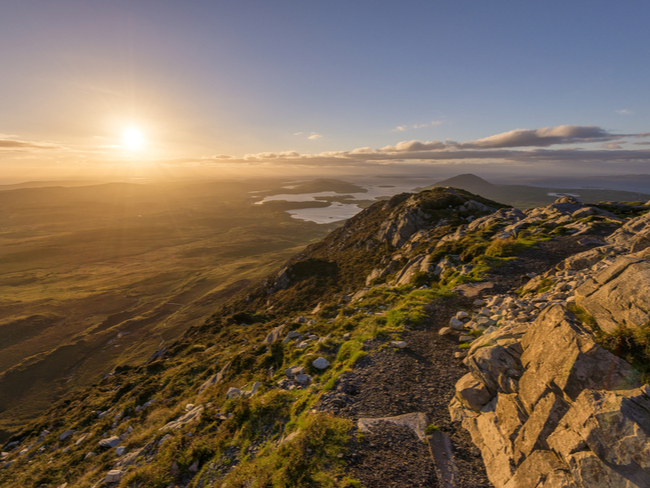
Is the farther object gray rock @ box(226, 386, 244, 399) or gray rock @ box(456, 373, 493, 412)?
gray rock @ box(226, 386, 244, 399)

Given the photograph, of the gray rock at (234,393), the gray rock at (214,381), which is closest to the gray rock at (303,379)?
the gray rock at (234,393)

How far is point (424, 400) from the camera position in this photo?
Answer: 30.9ft

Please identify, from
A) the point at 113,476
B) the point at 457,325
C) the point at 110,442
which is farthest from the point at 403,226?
the point at 113,476

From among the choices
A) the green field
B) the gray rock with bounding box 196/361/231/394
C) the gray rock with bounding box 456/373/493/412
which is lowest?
the green field

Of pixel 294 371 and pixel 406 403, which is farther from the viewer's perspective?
pixel 294 371

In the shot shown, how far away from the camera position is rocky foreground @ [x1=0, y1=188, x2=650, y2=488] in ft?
20.4

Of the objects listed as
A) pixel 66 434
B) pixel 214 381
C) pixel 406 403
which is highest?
pixel 406 403

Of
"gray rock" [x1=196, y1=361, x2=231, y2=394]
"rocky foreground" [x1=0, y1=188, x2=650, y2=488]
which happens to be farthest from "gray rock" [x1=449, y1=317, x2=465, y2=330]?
"gray rock" [x1=196, y1=361, x2=231, y2=394]

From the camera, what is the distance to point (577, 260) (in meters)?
15.4

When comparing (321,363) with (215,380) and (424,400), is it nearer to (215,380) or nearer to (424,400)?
(424,400)

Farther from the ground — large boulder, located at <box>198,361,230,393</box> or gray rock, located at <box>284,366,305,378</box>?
gray rock, located at <box>284,366,305,378</box>

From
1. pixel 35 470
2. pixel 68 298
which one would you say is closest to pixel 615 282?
pixel 35 470

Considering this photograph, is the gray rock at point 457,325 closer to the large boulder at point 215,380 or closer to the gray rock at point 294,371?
the gray rock at point 294,371

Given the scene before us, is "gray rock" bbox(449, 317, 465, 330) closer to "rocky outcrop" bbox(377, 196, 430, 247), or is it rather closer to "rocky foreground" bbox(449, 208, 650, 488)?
"rocky foreground" bbox(449, 208, 650, 488)
